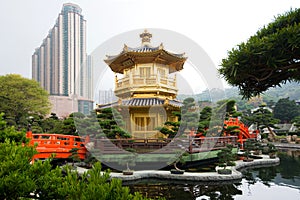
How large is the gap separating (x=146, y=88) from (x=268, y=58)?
10479 mm

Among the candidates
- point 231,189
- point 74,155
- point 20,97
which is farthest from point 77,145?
point 20,97

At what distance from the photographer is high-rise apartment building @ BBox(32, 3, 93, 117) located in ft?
110

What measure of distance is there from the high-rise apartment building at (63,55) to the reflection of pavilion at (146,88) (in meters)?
20.1

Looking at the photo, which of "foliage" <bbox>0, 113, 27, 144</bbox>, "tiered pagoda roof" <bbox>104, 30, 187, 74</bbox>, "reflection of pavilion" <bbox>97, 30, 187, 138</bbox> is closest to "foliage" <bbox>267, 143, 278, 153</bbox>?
"reflection of pavilion" <bbox>97, 30, 187, 138</bbox>

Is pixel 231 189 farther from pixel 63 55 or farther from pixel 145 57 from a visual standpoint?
pixel 63 55

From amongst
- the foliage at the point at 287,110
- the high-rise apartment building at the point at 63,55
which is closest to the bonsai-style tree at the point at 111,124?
the high-rise apartment building at the point at 63,55

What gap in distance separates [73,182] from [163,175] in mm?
7355

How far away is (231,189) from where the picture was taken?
24.8 feet

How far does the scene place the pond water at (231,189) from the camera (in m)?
6.92

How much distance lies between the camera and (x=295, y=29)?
112 inches

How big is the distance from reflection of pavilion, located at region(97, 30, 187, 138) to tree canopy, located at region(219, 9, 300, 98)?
825 centimetres

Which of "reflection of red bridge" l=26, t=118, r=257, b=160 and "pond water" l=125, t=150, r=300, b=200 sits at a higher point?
"reflection of red bridge" l=26, t=118, r=257, b=160

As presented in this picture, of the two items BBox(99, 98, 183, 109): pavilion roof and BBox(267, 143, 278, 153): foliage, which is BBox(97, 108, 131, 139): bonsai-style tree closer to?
BBox(99, 98, 183, 109): pavilion roof

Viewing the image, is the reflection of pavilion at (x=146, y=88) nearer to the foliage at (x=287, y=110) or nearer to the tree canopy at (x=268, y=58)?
the tree canopy at (x=268, y=58)
